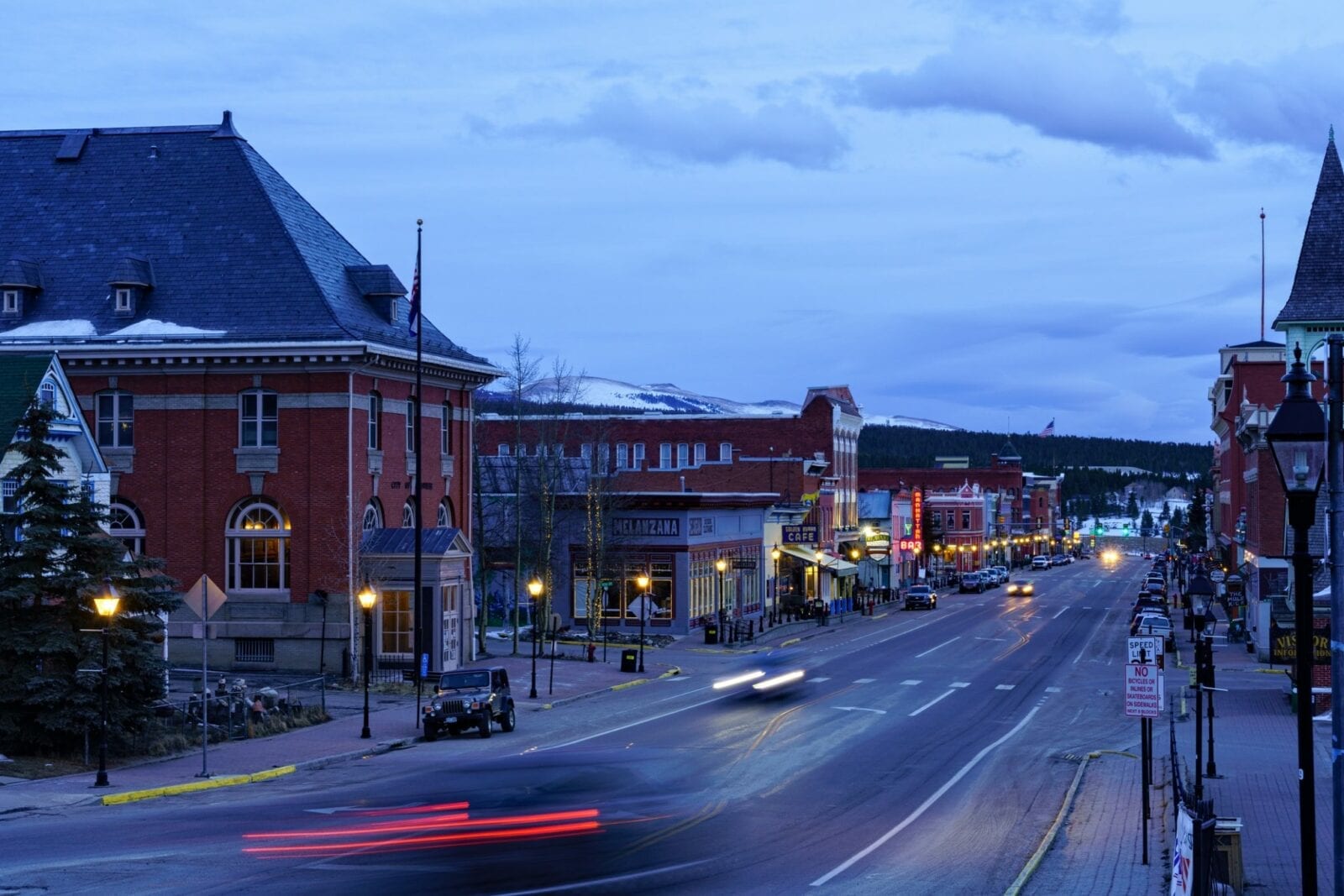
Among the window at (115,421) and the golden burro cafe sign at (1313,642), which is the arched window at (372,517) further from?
the golden burro cafe sign at (1313,642)

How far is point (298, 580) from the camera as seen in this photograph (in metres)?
49.0

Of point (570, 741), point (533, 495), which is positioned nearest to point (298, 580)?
point (570, 741)

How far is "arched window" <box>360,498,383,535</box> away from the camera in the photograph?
5009 cm

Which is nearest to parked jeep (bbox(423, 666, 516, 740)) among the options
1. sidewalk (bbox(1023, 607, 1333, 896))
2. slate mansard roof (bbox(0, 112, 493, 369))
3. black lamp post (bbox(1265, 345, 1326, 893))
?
sidewalk (bbox(1023, 607, 1333, 896))

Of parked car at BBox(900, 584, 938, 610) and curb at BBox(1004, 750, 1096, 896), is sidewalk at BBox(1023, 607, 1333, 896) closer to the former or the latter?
curb at BBox(1004, 750, 1096, 896)

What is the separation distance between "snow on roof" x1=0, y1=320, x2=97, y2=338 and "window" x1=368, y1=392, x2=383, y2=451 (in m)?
8.72

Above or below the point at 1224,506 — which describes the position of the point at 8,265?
above

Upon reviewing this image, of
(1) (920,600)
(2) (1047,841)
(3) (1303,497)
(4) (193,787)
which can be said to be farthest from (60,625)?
(1) (920,600)

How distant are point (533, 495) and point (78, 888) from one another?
174ft

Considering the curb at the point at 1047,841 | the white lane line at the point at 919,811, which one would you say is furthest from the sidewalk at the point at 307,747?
the curb at the point at 1047,841

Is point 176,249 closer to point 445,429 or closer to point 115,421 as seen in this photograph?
point 115,421

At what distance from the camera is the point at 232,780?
28891 mm

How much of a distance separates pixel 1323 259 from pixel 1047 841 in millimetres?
36311

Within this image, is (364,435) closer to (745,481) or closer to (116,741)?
(116,741)
